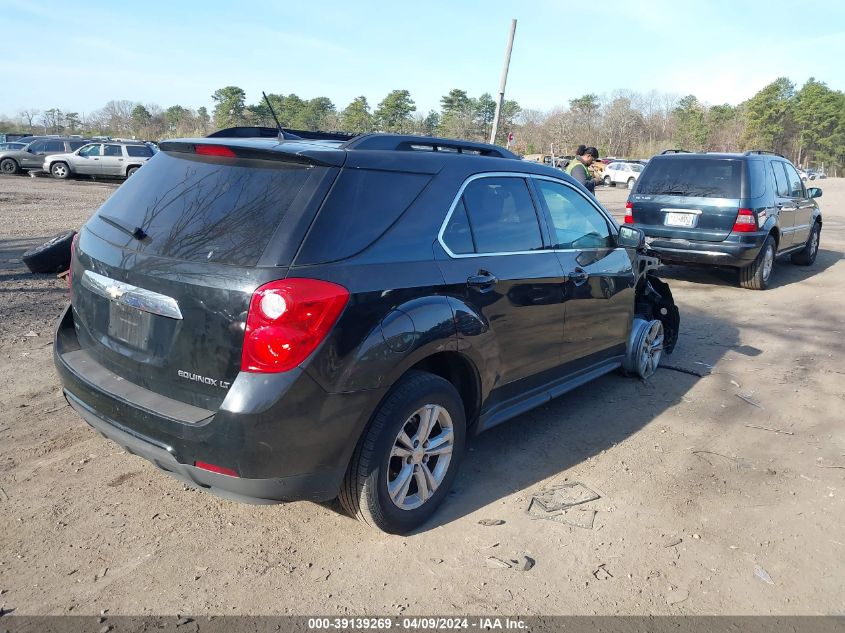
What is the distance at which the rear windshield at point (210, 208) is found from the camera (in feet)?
9.02

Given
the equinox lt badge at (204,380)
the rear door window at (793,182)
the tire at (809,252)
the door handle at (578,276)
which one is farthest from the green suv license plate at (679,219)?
the equinox lt badge at (204,380)

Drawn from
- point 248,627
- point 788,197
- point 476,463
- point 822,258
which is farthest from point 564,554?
point 822,258

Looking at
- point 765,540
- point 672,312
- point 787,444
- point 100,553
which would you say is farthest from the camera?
point 672,312

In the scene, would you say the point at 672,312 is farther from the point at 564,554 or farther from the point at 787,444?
the point at 564,554

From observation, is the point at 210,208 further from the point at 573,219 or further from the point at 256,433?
the point at 573,219

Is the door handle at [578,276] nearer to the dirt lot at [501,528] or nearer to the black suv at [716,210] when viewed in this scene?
the dirt lot at [501,528]

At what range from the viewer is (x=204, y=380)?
2.67 metres

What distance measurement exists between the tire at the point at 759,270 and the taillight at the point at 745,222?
57cm

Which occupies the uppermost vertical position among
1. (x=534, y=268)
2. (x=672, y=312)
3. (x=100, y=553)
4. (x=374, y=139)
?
(x=374, y=139)

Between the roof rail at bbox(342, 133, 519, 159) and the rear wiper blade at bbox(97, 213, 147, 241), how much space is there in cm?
101

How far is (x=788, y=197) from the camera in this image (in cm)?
1027

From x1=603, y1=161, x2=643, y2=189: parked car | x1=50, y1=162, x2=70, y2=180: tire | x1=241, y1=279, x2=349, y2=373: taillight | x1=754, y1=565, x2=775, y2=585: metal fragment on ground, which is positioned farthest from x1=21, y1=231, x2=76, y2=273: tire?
x1=603, y1=161, x2=643, y2=189: parked car

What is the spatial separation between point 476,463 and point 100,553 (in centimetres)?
206

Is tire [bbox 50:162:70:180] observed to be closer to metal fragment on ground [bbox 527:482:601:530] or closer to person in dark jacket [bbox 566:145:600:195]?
person in dark jacket [bbox 566:145:600:195]
